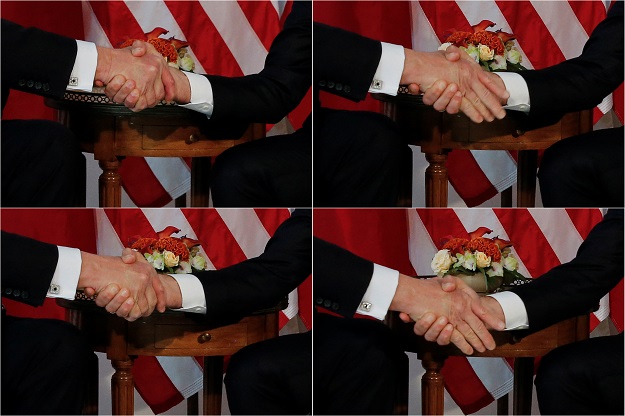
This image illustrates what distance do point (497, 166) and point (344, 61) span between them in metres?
0.35

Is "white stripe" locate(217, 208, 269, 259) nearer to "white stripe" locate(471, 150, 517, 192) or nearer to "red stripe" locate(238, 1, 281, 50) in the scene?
"red stripe" locate(238, 1, 281, 50)

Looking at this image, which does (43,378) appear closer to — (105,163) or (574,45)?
(105,163)

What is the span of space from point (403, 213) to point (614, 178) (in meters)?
0.41

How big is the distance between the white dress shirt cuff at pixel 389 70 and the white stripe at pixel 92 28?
0.49 meters

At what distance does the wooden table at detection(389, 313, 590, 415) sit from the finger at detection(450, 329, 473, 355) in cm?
2

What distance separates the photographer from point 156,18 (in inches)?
76.4

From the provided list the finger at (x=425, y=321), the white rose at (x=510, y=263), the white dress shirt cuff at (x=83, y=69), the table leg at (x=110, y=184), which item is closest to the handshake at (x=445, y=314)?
the finger at (x=425, y=321)

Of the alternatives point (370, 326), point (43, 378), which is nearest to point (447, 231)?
point (370, 326)

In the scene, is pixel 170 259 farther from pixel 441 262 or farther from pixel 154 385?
pixel 441 262

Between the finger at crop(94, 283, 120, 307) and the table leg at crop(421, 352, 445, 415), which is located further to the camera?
the table leg at crop(421, 352, 445, 415)

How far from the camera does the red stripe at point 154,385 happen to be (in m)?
1.97

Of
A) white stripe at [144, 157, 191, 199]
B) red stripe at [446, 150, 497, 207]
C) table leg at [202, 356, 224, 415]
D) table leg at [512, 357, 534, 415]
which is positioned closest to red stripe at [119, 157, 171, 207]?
white stripe at [144, 157, 191, 199]

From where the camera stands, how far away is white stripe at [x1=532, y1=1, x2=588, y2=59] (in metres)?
1.94

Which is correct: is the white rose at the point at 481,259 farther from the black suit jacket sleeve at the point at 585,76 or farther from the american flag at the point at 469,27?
the black suit jacket sleeve at the point at 585,76
